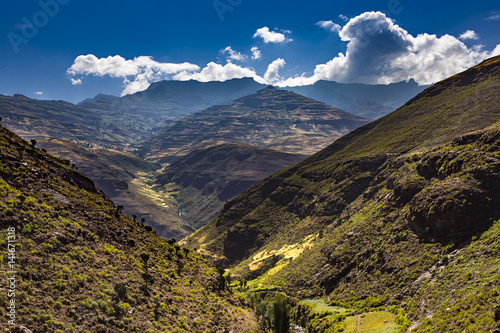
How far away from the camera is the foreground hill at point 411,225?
52.3 meters

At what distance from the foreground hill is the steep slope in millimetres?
35129

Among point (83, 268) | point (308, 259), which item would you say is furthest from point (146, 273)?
point (308, 259)

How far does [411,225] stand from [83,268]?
7825cm

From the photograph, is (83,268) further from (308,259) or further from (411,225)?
(308,259)

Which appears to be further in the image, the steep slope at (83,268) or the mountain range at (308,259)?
the mountain range at (308,259)

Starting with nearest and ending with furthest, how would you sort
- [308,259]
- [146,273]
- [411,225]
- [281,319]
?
[146,273] < [281,319] < [411,225] < [308,259]

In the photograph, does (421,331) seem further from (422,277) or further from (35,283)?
(35,283)

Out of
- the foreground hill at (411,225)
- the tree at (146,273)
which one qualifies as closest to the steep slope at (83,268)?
the tree at (146,273)

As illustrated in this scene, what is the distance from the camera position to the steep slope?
27.3 meters

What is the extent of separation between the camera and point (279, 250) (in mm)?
146250

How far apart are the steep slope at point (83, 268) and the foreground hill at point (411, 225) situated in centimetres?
3513

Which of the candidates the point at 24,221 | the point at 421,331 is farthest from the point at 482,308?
the point at 24,221

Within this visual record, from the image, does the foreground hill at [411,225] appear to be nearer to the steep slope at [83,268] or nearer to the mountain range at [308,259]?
the mountain range at [308,259]

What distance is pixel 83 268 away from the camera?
3431cm
